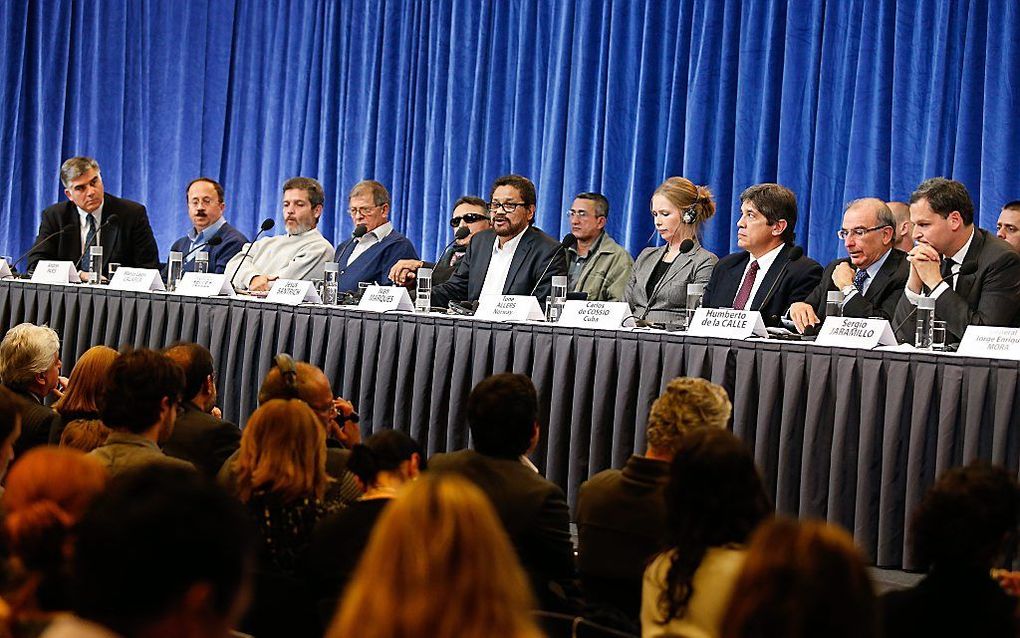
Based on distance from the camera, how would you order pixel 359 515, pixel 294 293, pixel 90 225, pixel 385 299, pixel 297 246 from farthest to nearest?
pixel 297 246 → pixel 90 225 → pixel 294 293 → pixel 385 299 → pixel 359 515

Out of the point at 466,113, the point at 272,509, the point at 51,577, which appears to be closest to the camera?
the point at 51,577

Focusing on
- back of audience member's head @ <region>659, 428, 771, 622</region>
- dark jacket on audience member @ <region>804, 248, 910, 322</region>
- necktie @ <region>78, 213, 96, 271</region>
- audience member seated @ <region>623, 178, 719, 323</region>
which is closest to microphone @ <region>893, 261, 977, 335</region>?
dark jacket on audience member @ <region>804, 248, 910, 322</region>

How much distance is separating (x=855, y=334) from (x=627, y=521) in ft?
5.12

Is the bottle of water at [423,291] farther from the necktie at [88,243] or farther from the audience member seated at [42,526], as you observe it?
the audience member seated at [42,526]

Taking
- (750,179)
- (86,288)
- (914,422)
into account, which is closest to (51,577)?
(914,422)

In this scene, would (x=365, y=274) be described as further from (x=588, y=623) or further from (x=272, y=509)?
(x=588, y=623)

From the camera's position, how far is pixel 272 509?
2.31 meters

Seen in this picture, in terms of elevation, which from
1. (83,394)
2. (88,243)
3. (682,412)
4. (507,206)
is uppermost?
(507,206)

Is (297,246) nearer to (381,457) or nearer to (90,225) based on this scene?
(90,225)

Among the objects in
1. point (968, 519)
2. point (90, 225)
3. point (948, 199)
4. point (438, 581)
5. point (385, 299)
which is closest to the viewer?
point (438, 581)

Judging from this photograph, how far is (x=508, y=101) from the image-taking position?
301 inches

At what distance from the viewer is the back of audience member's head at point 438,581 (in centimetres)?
109

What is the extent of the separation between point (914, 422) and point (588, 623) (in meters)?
1.94

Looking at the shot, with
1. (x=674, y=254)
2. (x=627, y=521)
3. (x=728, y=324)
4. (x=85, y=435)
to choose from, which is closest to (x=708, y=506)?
(x=627, y=521)
